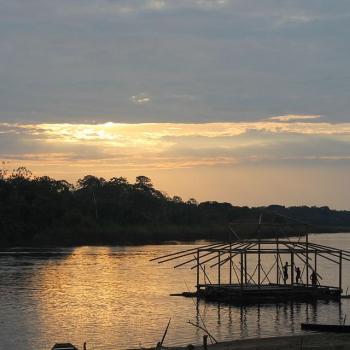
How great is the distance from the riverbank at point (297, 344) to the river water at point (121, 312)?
4444 millimetres

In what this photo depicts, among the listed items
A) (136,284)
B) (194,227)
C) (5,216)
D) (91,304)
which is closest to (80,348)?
(91,304)

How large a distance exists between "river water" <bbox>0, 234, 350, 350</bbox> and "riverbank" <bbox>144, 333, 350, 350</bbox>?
4.44m

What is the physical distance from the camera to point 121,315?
39250 mm

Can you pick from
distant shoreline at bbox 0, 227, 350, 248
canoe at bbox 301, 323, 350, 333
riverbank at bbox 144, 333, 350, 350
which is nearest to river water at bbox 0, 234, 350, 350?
canoe at bbox 301, 323, 350, 333

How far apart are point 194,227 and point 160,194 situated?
127 feet

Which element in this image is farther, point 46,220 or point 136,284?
point 46,220

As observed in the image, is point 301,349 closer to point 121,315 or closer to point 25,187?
point 121,315

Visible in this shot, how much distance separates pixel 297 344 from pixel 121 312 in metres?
16.9

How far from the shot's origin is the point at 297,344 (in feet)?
83.9

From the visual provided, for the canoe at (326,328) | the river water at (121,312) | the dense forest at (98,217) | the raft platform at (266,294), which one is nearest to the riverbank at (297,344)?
the canoe at (326,328)

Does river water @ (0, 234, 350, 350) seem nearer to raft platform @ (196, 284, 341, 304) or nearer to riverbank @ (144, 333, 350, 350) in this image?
raft platform @ (196, 284, 341, 304)

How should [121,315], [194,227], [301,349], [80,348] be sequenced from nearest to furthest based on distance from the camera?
[301,349], [80,348], [121,315], [194,227]

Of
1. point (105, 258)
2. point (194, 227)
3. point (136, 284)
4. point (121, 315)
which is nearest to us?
point (121, 315)

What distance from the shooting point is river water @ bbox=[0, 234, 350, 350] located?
3247cm
